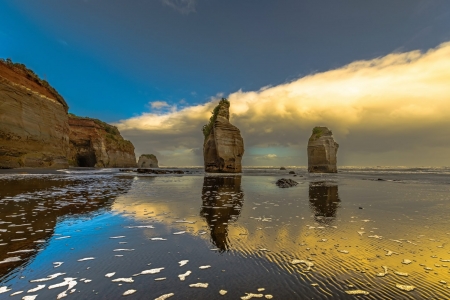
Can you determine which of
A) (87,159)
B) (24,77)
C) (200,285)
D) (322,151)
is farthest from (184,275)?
(87,159)

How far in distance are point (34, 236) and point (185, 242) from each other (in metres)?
4.32

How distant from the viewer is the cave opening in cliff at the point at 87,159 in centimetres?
8056

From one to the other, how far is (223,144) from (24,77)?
4053cm

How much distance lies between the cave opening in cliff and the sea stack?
46639 mm

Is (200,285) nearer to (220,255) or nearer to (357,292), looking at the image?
(220,255)

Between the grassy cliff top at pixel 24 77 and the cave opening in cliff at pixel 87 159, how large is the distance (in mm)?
34558

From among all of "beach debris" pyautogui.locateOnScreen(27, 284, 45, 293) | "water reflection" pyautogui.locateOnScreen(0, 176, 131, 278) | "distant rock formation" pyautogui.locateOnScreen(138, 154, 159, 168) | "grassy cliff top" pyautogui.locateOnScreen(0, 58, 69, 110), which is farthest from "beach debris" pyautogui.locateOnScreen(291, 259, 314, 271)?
"distant rock formation" pyautogui.locateOnScreen(138, 154, 159, 168)

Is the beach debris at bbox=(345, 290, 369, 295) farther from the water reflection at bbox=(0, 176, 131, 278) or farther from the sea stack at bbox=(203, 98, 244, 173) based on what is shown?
the sea stack at bbox=(203, 98, 244, 173)

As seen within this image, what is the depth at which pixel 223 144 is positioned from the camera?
54719 millimetres

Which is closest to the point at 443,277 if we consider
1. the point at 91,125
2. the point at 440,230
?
the point at 440,230

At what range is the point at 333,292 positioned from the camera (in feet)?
12.3

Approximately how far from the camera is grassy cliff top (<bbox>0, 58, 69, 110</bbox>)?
37.8 metres

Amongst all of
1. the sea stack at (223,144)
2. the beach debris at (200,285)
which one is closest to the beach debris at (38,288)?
the beach debris at (200,285)

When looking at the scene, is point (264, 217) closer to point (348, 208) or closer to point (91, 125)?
point (348, 208)
